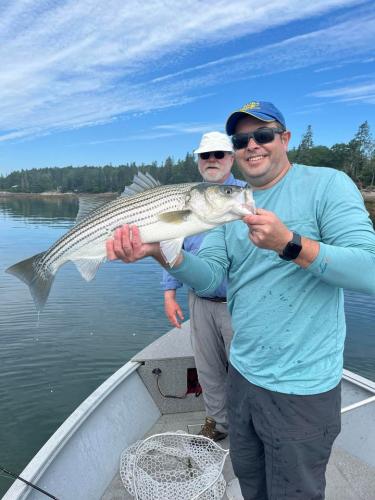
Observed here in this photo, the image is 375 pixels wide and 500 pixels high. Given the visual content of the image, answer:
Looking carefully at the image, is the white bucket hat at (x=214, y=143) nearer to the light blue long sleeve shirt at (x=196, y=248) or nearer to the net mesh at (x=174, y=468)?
the light blue long sleeve shirt at (x=196, y=248)

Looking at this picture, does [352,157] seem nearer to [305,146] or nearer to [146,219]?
[305,146]

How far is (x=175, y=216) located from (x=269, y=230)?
101 centimetres

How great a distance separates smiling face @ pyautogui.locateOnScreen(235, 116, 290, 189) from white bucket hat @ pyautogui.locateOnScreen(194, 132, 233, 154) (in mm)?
2320

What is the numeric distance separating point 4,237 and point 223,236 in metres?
35.8

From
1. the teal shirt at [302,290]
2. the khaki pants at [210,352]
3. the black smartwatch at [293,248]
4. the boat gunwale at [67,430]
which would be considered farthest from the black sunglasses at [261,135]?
the boat gunwale at [67,430]

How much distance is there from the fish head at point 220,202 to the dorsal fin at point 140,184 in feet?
1.78

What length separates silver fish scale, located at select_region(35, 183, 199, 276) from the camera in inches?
133

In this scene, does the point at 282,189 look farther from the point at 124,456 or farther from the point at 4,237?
the point at 4,237

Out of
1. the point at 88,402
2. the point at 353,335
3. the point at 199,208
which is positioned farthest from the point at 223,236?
the point at 353,335

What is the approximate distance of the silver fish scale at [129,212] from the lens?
338 centimetres

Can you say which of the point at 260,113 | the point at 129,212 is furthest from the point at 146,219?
the point at 260,113

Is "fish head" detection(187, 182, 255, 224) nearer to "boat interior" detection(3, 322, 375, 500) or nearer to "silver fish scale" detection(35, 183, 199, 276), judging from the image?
"silver fish scale" detection(35, 183, 199, 276)

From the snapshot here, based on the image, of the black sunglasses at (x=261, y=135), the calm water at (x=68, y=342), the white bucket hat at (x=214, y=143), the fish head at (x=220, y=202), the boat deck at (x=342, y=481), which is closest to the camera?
the fish head at (x=220, y=202)

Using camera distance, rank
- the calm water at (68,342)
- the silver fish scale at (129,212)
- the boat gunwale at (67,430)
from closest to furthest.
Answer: the silver fish scale at (129,212) → the boat gunwale at (67,430) → the calm water at (68,342)
